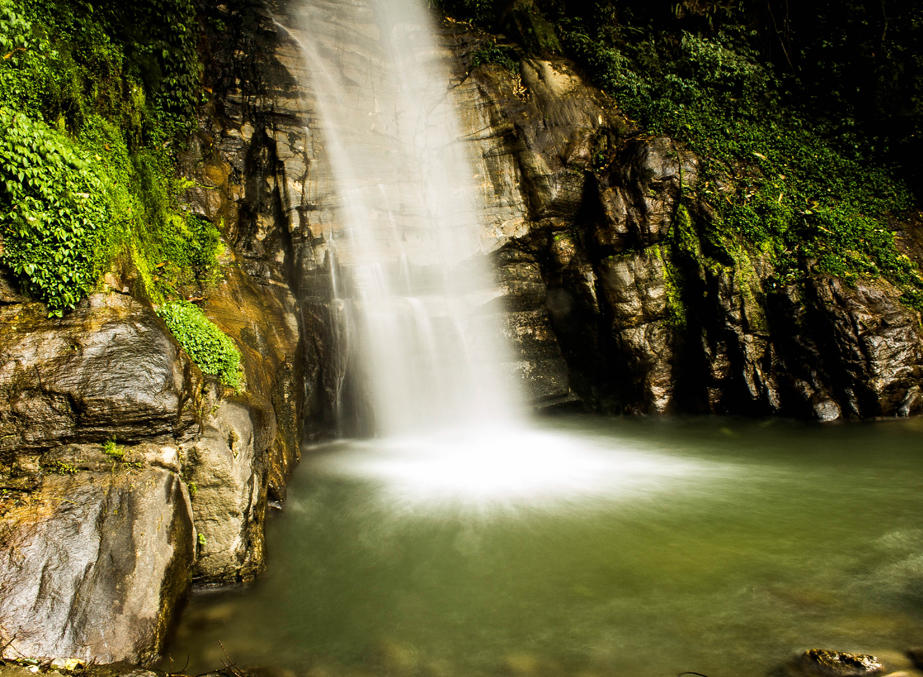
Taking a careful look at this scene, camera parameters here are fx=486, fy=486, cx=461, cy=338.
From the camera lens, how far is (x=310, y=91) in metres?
12.3

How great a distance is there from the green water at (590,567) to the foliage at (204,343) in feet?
7.45

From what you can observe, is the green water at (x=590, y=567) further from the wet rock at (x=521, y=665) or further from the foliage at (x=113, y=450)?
the foliage at (x=113, y=450)

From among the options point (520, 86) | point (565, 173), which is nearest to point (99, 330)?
point (565, 173)

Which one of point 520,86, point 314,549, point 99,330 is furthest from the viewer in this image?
point 520,86

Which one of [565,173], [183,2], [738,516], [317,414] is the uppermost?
[183,2]

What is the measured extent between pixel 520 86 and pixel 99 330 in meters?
12.5

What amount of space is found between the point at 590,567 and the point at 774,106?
15821mm

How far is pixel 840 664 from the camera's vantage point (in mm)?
3408

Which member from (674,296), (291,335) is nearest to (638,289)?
(674,296)

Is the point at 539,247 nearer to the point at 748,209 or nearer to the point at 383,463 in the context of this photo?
the point at 748,209

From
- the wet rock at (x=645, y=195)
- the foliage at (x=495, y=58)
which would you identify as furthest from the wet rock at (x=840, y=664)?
the foliage at (x=495, y=58)

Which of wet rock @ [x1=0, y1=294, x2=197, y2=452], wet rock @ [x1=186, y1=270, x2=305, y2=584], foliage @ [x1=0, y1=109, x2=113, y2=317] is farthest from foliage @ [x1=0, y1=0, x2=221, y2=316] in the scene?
wet rock @ [x1=186, y1=270, x2=305, y2=584]

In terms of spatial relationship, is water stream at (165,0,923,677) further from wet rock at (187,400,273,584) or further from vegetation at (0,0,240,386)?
vegetation at (0,0,240,386)

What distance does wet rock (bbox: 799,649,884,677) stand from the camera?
3.33 m
